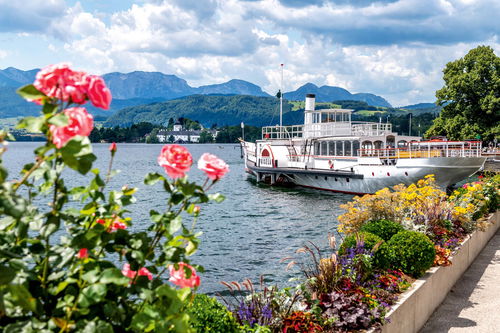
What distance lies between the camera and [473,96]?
50844 millimetres

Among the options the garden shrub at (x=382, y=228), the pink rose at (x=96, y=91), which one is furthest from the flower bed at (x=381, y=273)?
the pink rose at (x=96, y=91)

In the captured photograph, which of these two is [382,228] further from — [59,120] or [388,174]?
[388,174]

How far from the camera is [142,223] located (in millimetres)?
27250

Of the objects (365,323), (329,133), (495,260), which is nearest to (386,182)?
(329,133)

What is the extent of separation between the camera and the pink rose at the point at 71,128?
→ 233cm

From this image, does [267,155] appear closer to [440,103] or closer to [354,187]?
[354,187]

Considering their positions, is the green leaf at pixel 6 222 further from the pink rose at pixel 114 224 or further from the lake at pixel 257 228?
the lake at pixel 257 228

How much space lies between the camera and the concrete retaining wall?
655cm

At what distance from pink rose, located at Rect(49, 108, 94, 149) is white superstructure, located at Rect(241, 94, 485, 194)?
104ft

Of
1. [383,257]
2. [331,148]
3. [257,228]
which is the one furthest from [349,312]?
[331,148]

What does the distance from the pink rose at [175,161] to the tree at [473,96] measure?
2026 inches

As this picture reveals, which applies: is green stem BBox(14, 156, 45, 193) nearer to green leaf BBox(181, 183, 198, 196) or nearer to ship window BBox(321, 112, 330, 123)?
green leaf BBox(181, 183, 198, 196)

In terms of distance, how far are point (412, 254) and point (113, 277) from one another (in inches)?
264

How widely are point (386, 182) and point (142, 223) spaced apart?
17764 mm
